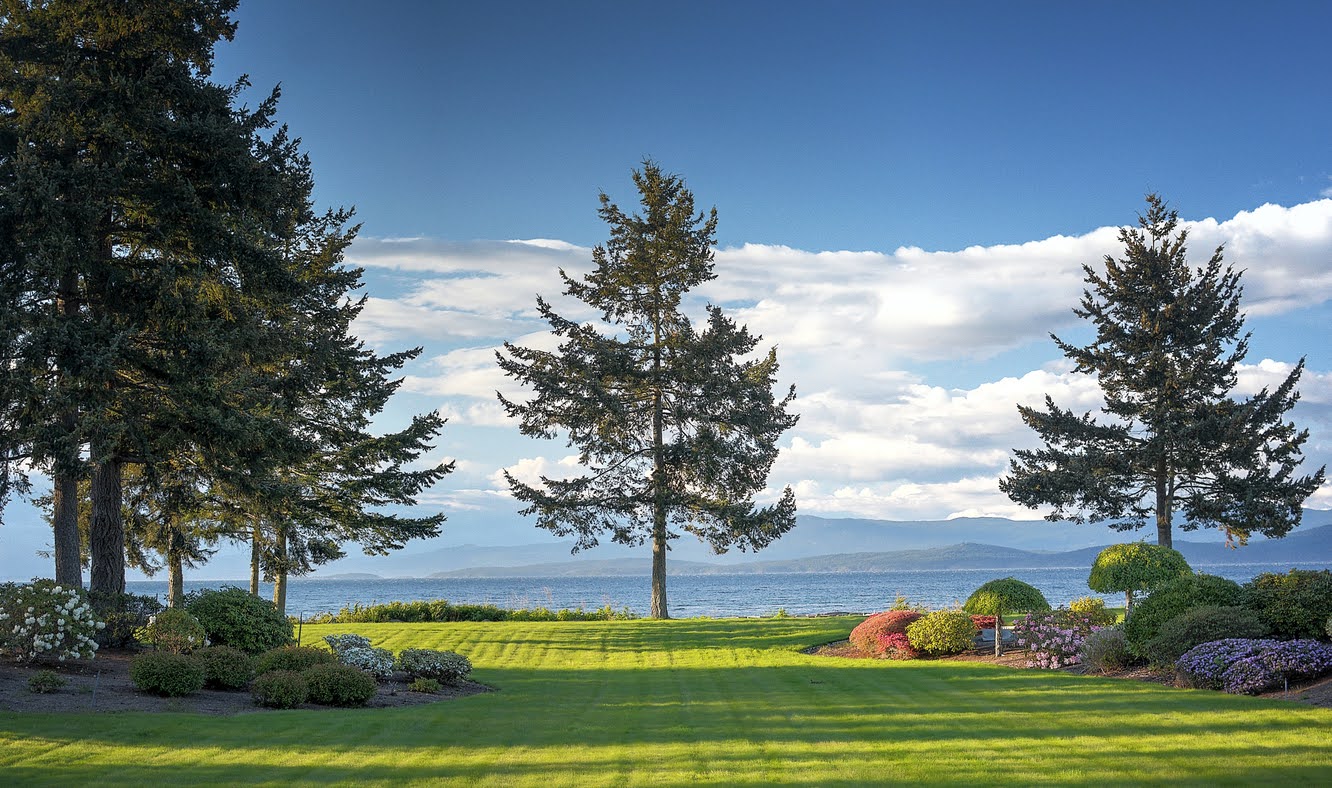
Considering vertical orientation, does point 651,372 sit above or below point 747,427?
above

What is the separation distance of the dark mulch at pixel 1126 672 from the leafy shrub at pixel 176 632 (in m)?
13.6

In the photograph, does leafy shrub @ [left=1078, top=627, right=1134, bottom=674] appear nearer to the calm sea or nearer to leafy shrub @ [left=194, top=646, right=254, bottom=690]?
leafy shrub @ [left=194, top=646, right=254, bottom=690]

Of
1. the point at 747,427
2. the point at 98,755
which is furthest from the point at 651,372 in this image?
the point at 98,755

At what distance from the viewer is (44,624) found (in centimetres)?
1366

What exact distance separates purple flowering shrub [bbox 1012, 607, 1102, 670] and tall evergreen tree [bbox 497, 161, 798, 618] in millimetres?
13029

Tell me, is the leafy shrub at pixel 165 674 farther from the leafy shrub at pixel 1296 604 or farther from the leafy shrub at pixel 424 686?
the leafy shrub at pixel 1296 604

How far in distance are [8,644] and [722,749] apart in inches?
441

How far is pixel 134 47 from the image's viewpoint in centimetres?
1803

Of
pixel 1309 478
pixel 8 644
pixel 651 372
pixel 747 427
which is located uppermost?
pixel 651 372

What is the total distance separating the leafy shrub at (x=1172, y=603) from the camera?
52.0ft

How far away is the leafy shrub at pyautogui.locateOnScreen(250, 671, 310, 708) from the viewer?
1323cm

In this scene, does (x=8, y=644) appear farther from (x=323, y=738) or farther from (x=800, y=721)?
(x=800, y=721)

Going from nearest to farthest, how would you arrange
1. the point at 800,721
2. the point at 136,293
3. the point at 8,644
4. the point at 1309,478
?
the point at 800,721 → the point at 8,644 → the point at 136,293 → the point at 1309,478

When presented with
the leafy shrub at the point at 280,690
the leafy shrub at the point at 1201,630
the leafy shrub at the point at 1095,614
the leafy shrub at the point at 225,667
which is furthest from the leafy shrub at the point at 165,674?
the leafy shrub at the point at 1095,614
